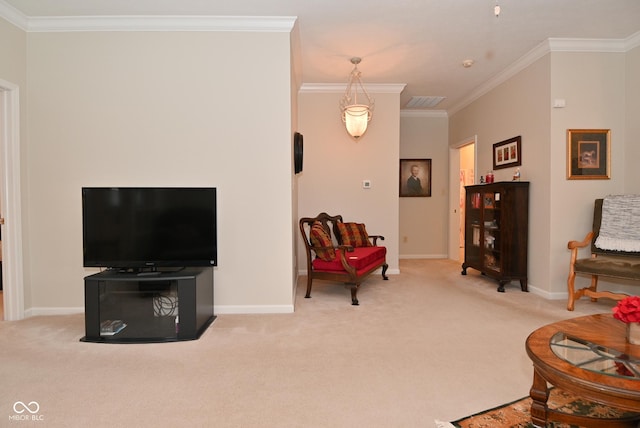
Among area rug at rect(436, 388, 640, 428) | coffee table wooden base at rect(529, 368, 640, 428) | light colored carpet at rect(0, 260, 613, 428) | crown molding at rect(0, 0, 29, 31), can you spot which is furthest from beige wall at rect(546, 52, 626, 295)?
crown molding at rect(0, 0, 29, 31)

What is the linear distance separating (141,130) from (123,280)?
1.44m

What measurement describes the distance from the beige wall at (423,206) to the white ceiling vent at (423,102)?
424 mm

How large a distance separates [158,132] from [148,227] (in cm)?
96

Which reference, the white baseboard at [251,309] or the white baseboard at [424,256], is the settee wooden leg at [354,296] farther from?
the white baseboard at [424,256]

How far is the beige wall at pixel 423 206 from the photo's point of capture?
6848 mm

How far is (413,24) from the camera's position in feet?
11.5

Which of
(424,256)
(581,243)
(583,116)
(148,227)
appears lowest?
(424,256)

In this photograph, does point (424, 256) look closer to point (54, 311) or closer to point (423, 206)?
point (423, 206)

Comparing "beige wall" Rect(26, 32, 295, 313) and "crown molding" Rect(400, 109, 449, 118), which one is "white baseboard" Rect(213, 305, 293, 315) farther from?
"crown molding" Rect(400, 109, 449, 118)

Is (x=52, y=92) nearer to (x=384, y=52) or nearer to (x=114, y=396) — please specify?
(x=114, y=396)

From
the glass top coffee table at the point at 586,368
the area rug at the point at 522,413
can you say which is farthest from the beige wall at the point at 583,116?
the area rug at the point at 522,413

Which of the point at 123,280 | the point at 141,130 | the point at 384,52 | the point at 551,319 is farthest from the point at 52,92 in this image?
the point at 551,319

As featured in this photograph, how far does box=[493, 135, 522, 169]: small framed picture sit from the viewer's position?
4562mm

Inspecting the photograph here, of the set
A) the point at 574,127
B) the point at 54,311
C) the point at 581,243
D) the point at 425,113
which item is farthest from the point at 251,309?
the point at 425,113
